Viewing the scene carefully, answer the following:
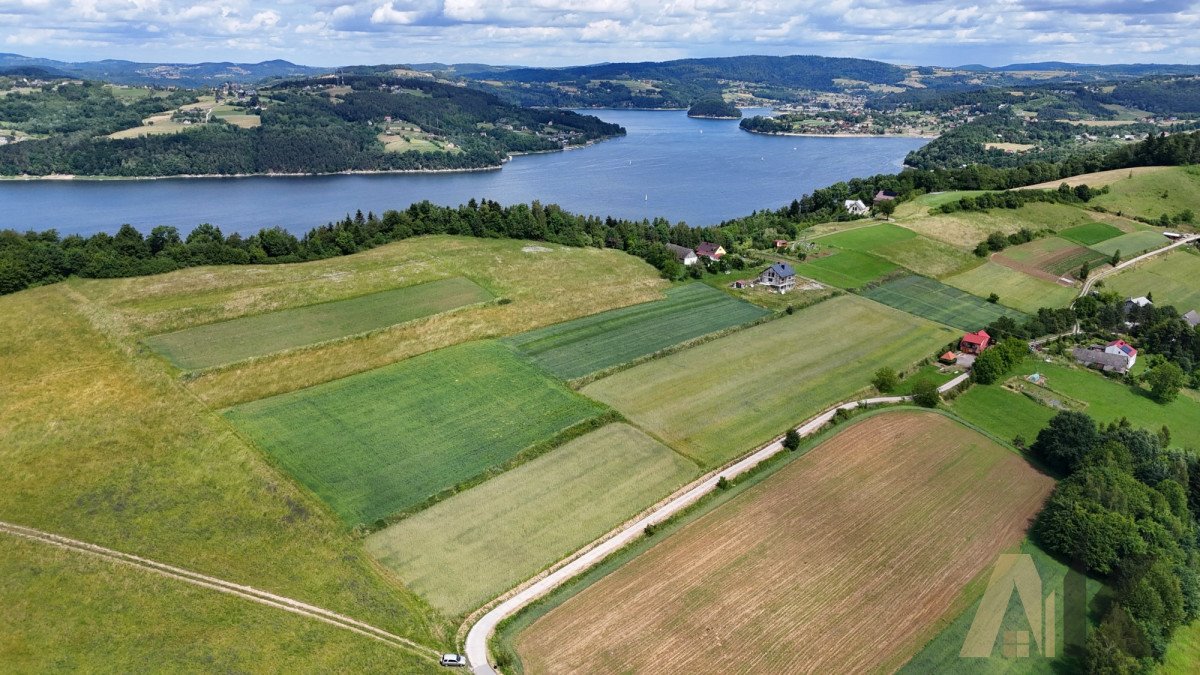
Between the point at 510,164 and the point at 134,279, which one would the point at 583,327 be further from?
the point at 510,164

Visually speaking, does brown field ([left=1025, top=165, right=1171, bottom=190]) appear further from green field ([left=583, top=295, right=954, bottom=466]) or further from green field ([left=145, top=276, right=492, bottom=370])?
green field ([left=145, top=276, right=492, bottom=370])

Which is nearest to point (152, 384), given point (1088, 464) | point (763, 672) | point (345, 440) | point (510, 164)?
point (345, 440)

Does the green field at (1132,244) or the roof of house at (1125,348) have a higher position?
the green field at (1132,244)

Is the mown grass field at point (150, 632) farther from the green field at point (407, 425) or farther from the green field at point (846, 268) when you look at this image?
the green field at point (846, 268)

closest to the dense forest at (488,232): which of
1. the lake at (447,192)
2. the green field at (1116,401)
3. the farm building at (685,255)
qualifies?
the farm building at (685,255)

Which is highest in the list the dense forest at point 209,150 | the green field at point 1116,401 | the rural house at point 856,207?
the dense forest at point 209,150

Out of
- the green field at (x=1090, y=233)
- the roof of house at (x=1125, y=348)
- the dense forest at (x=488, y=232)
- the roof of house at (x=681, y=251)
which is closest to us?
the roof of house at (x=1125, y=348)

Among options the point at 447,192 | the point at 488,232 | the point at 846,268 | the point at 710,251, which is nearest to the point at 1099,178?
the point at 846,268
